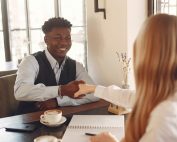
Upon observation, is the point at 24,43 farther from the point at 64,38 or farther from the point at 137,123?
the point at 137,123

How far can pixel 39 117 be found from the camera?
1668mm

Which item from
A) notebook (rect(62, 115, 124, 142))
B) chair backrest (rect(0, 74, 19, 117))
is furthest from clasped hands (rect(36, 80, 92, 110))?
chair backrest (rect(0, 74, 19, 117))

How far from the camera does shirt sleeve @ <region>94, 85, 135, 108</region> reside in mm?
1370

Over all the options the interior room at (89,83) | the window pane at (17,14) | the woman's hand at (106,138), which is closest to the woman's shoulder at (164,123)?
the interior room at (89,83)

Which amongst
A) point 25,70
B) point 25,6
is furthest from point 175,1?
point 25,6

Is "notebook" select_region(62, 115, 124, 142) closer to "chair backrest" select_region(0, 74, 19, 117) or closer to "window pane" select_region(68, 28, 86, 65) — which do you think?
"chair backrest" select_region(0, 74, 19, 117)

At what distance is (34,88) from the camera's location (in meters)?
2.00

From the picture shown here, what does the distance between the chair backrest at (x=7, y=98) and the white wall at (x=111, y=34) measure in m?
0.74

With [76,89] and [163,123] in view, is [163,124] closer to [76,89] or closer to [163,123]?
[163,123]

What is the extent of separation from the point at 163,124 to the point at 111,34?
5.04 ft

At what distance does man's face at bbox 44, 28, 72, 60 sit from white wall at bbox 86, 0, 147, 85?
0.32 meters

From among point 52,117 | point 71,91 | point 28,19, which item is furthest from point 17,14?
point 52,117

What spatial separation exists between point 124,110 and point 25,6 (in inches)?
105

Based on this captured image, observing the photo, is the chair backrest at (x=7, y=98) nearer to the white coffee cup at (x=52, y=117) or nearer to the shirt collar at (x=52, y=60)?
the shirt collar at (x=52, y=60)
